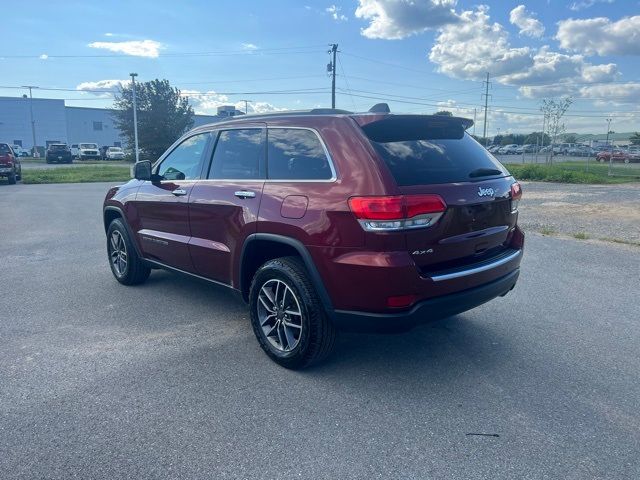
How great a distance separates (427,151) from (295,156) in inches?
38.2

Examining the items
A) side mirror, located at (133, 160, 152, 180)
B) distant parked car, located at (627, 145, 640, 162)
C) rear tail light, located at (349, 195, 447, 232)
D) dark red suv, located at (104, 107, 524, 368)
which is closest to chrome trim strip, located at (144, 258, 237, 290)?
dark red suv, located at (104, 107, 524, 368)

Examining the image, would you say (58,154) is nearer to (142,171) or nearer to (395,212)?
(142,171)

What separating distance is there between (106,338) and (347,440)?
253 centimetres

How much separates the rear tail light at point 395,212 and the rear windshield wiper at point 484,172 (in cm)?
63

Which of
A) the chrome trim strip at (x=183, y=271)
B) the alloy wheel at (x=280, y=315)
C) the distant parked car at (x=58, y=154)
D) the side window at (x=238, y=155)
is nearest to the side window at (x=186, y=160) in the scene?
the side window at (x=238, y=155)

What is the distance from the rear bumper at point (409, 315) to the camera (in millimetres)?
3207

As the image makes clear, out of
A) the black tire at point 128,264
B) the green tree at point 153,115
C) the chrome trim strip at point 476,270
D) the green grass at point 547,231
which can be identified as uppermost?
the green tree at point 153,115

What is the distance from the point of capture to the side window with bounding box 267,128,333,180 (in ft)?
11.7

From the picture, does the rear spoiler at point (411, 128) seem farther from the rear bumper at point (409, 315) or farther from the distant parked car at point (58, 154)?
the distant parked car at point (58, 154)

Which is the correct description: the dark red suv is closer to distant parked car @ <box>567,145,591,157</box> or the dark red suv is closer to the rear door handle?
the rear door handle

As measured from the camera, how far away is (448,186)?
336 centimetres

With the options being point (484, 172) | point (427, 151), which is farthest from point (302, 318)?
point (484, 172)

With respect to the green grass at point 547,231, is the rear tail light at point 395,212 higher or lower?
higher

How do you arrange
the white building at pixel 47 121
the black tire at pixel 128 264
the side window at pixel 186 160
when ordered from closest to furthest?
the side window at pixel 186 160, the black tire at pixel 128 264, the white building at pixel 47 121
